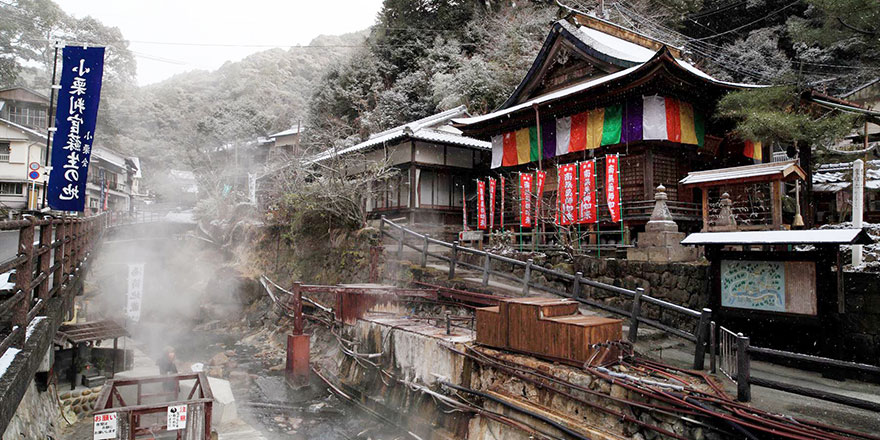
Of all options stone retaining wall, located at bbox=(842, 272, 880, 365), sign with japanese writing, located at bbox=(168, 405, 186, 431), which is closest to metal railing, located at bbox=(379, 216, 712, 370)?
stone retaining wall, located at bbox=(842, 272, 880, 365)

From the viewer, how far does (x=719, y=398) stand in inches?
275

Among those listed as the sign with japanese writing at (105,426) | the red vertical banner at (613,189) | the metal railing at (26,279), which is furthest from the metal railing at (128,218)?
the red vertical banner at (613,189)

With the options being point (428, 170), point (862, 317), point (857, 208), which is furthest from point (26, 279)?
point (428, 170)

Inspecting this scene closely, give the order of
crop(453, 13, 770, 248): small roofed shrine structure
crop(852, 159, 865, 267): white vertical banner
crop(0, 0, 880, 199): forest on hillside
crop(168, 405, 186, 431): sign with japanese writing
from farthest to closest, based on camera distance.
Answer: crop(0, 0, 880, 199): forest on hillside, crop(453, 13, 770, 248): small roofed shrine structure, crop(852, 159, 865, 267): white vertical banner, crop(168, 405, 186, 431): sign with japanese writing

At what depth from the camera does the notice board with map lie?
28.5ft

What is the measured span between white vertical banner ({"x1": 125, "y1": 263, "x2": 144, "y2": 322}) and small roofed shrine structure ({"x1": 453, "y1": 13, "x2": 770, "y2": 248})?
50.5 feet

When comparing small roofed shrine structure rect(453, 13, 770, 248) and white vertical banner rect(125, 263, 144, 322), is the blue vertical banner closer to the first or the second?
white vertical banner rect(125, 263, 144, 322)

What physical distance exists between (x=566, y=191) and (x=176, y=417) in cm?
1381

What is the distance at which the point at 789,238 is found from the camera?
28.4 feet

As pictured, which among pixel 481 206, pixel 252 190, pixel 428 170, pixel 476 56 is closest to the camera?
pixel 481 206

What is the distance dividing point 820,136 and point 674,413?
12.2m

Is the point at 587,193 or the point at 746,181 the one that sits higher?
the point at 587,193

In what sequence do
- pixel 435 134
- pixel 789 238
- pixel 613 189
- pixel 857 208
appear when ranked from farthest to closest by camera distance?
pixel 435 134 < pixel 613 189 < pixel 857 208 < pixel 789 238

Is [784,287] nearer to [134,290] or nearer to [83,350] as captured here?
[83,350]
